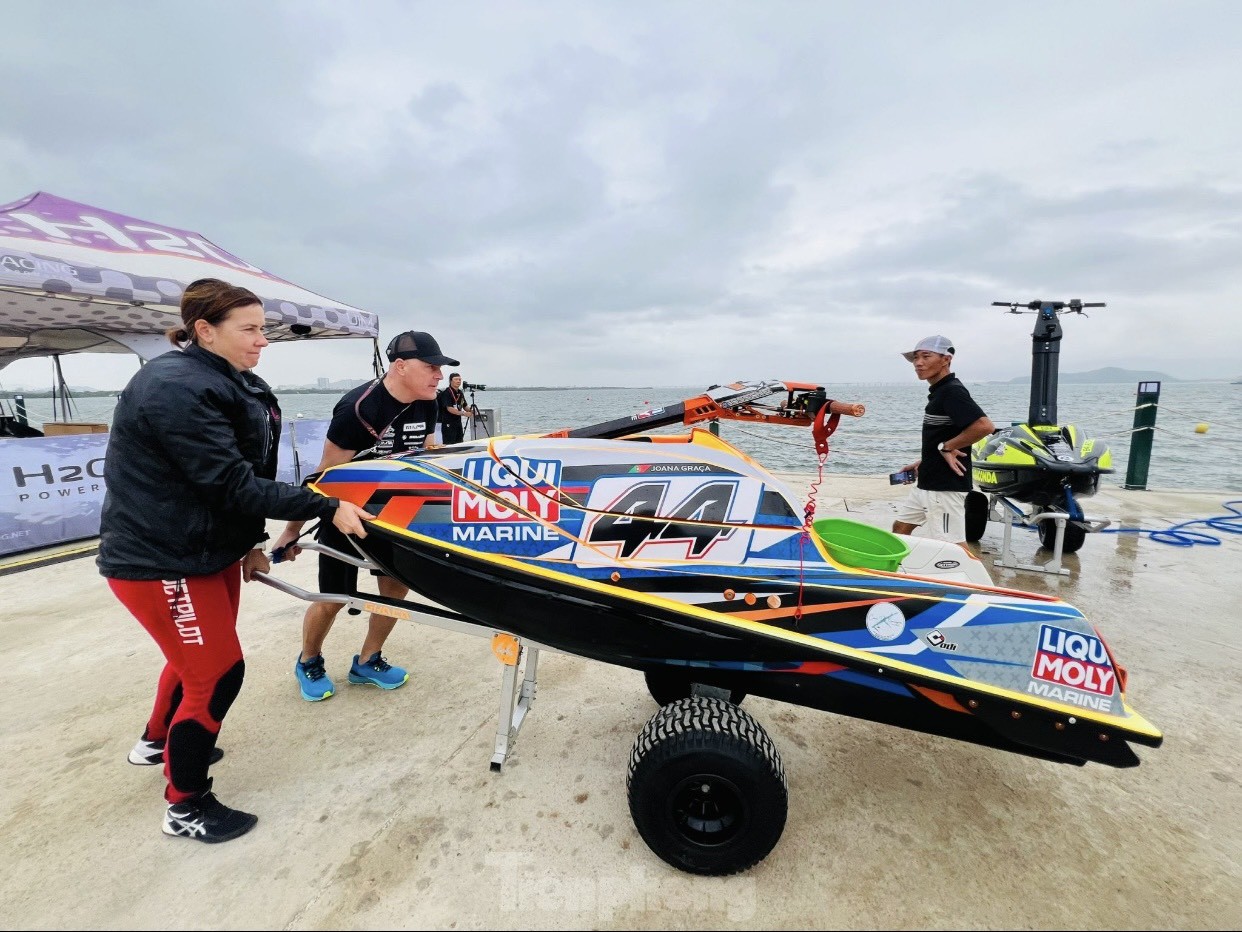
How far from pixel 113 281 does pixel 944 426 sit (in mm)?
7955

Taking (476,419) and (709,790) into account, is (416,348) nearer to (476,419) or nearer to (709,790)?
(709,790)

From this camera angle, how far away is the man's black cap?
268 centimetres

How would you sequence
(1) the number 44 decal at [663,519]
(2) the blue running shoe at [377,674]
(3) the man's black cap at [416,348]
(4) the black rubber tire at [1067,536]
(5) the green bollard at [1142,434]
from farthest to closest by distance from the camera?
(5) the green bollard at [1142,434], (4) the black rubber tire at [1067,536], (2) the blue running shoe at [377,674], (3) the man's black cap at [416,348], (1) the number 44 decal at [663,519]

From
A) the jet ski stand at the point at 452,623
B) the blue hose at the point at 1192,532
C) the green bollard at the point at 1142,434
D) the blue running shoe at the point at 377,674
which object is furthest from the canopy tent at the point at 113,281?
the green bollard at the point at 1142,434

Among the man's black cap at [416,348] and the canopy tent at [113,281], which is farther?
the canopy tent at [113,281]

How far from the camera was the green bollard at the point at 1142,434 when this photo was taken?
732cm

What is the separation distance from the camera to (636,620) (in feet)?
6.34

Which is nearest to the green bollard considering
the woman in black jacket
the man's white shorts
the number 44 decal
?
the man's white shorts

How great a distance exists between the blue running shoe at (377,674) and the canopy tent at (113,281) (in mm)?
5122

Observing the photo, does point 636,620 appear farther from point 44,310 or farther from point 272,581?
point 44,310

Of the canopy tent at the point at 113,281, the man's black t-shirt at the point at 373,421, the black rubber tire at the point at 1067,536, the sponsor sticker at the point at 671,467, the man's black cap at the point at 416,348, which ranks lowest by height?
the black rubber tire at the point at 1067,536

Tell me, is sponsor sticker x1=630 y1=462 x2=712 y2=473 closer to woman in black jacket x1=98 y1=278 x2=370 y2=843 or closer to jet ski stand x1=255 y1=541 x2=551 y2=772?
jet ski stand x1=255 y1=541 x2=551 y2=772

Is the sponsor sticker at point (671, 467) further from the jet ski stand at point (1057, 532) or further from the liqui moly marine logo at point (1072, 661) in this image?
the jet ski stand at point (1057, 532)

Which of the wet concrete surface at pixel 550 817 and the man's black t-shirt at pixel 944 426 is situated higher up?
the man's black t-shirt at pixel 944 426
